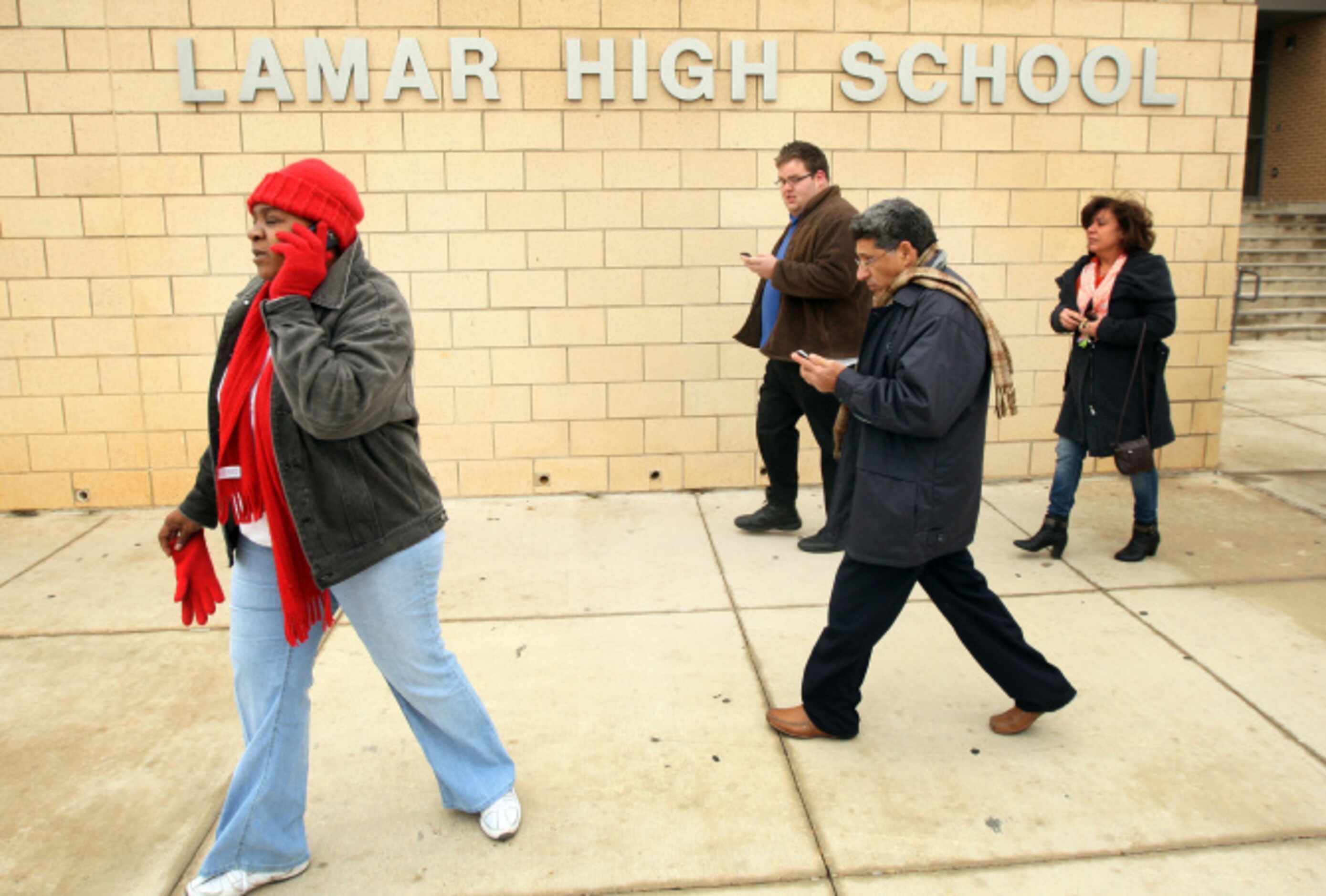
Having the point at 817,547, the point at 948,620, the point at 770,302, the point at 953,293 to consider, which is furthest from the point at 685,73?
the point at 948,620

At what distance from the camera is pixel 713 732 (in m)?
3.44

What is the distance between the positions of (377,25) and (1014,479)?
4190 millimetres

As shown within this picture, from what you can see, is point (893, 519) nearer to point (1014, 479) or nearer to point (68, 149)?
point (1014, 479)

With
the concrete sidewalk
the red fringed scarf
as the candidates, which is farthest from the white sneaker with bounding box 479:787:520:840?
the red fringed scarf

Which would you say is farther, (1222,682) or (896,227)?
(1222,682)

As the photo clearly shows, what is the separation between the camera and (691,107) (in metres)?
5.69

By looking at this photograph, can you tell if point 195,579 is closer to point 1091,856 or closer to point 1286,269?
point 1091,856

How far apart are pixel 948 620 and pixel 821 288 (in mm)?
1930

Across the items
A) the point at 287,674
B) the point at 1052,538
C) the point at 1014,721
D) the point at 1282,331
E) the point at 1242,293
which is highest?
the point at 1242,293

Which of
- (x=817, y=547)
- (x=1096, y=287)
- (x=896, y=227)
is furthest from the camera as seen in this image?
(x=817, y=547)

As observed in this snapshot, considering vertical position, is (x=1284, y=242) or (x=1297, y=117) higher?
(x=1297, y=117)

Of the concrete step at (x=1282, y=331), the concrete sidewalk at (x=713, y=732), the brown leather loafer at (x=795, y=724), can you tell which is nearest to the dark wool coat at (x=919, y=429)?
the brown leather loafer at (x=795, y=724)

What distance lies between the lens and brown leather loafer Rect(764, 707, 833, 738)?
3.37m

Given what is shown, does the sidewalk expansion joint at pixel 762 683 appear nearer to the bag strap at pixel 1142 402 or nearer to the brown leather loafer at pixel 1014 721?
the brown leather loafer at pixel 1014 721
